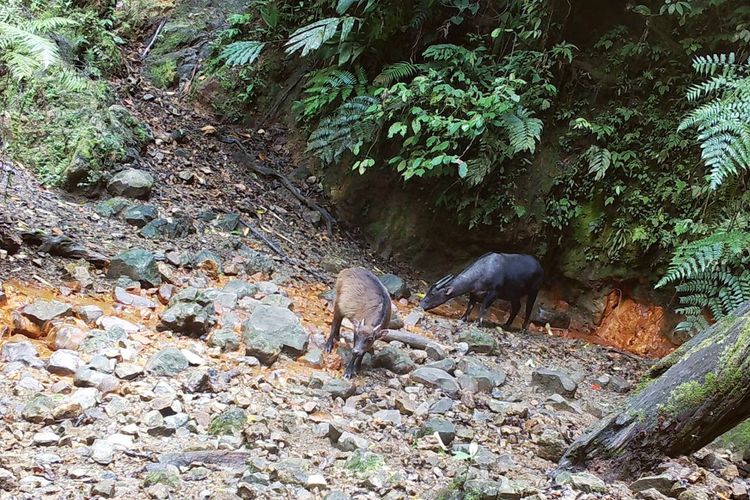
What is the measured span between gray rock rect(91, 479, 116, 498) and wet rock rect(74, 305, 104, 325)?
229 centimetres

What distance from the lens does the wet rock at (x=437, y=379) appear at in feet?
16.8

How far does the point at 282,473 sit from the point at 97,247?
12.6ft

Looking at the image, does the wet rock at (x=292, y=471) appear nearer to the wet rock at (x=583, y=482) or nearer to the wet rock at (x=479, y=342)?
the wet rock at (x=583, y=482)

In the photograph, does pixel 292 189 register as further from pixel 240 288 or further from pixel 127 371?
pixel 127 371

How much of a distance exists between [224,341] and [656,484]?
10.9ft

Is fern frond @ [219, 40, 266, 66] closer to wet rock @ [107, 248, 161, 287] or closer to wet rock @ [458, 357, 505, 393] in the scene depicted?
wet rock @ [107, 248, 161, 287]

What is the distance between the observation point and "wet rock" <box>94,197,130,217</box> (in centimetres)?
669

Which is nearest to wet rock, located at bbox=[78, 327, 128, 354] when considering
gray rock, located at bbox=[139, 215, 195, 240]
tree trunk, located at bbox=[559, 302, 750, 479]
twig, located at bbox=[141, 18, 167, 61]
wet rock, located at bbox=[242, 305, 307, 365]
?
wet rock, located at bbox=[242, 305, 307, 365]

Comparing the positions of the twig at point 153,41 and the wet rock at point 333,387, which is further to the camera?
the twig at point 153,41

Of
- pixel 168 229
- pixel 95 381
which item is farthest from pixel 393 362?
pixel 168 229

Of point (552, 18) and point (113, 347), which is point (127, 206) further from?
point (552, 18)

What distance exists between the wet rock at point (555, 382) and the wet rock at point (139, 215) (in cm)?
458

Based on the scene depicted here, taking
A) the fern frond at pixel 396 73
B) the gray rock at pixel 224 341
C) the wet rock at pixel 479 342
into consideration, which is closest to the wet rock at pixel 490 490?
the gray rock at pixel 224 341

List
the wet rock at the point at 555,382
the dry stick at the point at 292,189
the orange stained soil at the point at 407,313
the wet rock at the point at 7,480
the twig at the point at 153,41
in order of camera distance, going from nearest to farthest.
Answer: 1. the wet rock at the point at 7,480
2. the orange stained soil at the point at 407,313
3. the wet rock at the point at 555,382
4. the dry stick at the point at 292,189
5. the twig at the point at 153,41
